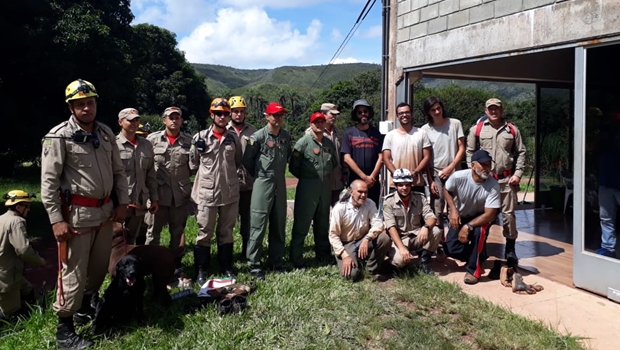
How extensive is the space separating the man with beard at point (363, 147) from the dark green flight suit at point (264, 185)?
2.75ft

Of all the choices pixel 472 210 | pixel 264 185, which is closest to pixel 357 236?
pixel 264 185

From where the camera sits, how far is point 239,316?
402 cm

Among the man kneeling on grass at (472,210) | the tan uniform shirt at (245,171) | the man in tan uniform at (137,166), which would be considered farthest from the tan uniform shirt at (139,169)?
the man kneeling on grass at (472,210)

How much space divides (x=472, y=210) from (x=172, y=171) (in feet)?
10.5

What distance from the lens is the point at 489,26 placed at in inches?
210

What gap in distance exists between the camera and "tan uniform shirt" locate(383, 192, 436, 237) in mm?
5039

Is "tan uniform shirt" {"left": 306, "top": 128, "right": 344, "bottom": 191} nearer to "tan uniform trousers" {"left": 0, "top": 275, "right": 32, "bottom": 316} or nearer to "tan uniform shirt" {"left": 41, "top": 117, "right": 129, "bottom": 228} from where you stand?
"tan uniform shirt" {"left": 41, "top": 117, "right": 129, "bottom": 228}

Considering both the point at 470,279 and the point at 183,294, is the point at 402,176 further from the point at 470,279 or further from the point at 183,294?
the point at 183,294

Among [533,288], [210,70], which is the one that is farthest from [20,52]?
[210,70]

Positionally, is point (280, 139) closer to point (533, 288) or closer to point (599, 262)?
point (533, 288)

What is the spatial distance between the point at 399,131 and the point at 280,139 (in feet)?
4.56

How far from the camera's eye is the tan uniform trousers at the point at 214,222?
195 inches

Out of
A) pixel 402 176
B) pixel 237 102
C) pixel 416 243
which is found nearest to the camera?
pixel 402 176

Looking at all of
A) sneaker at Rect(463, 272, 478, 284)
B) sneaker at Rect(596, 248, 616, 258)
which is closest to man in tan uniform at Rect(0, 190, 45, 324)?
sneaker at Rect(463, 272, 478, 284)
